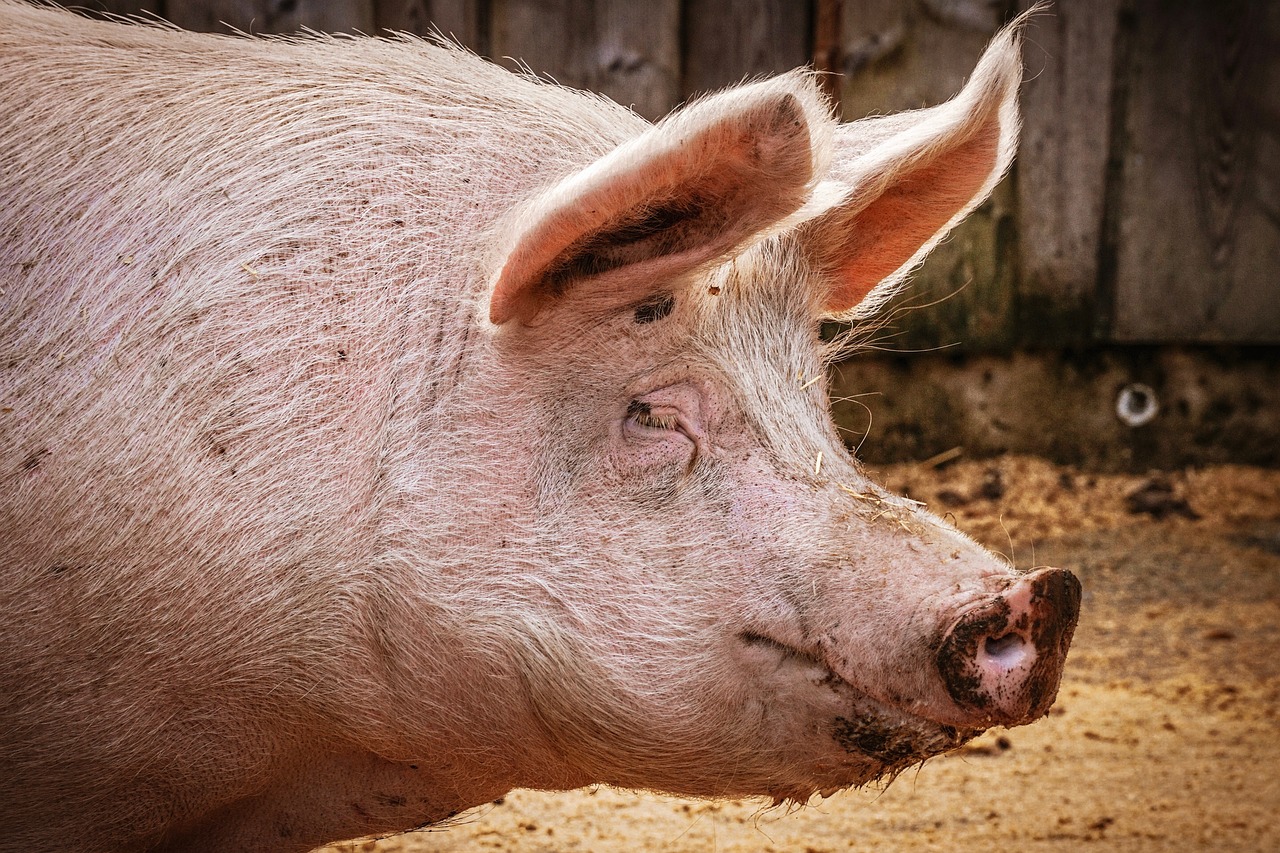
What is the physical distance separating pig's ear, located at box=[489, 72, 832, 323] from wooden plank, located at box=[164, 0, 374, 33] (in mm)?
2997

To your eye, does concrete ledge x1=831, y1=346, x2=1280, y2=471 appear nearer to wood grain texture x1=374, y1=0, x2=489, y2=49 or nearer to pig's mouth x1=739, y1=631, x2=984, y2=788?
wood grain texture x1=374, y1=0, x2=489, y2=49

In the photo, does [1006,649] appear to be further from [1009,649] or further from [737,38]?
[737,38]

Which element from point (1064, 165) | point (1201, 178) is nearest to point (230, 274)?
point (1064, 165)

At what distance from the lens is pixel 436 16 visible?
4766 mm

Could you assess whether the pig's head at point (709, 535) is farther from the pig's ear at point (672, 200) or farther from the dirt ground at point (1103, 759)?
the dirt ground at point (1103, 759)

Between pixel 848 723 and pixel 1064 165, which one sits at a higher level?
pixel 1064 165

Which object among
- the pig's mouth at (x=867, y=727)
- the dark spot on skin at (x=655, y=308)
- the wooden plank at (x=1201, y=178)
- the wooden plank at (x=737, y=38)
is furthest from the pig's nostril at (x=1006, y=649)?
the wooden plank at (x=1201, y=178)

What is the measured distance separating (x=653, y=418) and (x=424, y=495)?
1.25 ft

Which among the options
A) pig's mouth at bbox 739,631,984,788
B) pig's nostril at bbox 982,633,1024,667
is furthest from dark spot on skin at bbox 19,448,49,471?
pig's nostril at bbox 982,633,1024,667

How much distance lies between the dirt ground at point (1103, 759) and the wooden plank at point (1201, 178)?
92 centimetres

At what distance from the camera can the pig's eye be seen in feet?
6.61

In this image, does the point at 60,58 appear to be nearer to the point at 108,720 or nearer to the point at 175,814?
the point at 108,720

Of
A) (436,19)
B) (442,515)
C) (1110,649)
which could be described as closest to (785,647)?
(442,515)

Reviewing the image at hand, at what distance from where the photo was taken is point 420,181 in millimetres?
2125
